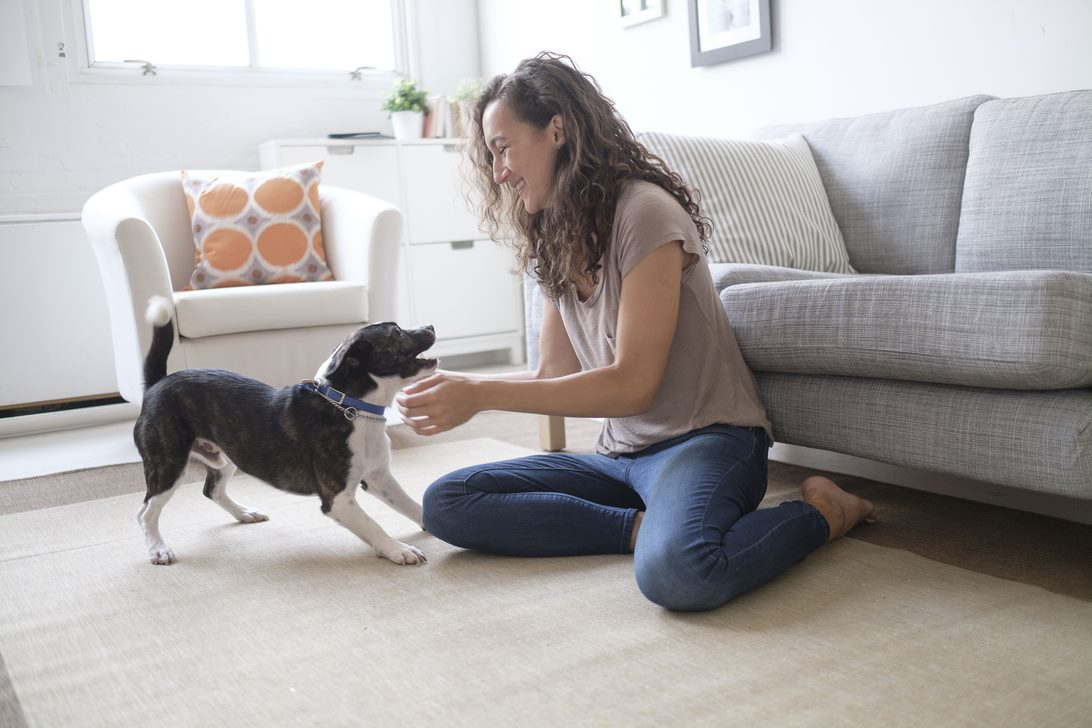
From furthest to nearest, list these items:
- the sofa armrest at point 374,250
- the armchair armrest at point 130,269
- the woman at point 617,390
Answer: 1. the sofa armrest at point 374,250
2. the armchair armrest at point 130,269
3. the woman at point 617,390

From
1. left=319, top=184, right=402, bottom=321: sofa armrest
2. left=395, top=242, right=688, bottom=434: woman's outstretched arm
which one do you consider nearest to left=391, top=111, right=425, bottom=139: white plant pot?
left=319, top=184, right=402, bottom=321: sofa armrest

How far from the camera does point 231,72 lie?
436 cm

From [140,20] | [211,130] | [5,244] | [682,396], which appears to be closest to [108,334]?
[5,244]

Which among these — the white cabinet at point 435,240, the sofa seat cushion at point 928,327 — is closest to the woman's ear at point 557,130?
the sofa seat cushion at point 928,327

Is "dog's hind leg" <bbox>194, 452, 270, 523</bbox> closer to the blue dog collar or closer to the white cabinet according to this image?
the blue dog collar

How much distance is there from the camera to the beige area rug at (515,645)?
1.18m

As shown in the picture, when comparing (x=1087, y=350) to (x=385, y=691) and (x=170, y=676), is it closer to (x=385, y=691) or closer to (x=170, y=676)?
(x=385, y=691)

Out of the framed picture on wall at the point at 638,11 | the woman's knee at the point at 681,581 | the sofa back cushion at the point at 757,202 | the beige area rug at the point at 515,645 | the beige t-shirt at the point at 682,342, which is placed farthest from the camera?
the framed picture on wall at the point at 638,11

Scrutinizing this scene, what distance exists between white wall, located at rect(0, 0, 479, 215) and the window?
4.7 inches

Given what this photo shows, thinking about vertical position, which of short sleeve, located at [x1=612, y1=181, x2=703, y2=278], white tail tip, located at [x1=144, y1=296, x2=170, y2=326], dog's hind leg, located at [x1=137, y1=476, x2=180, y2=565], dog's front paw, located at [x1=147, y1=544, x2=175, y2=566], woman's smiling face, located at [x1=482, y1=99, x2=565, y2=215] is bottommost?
dog's front paw, located at [x1=147, y1=544, x2=175, y2=566]

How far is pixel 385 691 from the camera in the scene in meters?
1.27

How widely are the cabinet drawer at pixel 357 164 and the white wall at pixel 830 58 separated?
0.93 m

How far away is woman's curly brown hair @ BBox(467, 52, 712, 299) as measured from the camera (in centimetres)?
165

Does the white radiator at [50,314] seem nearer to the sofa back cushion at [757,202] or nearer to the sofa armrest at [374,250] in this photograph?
the sofa armrest at [374,250]
